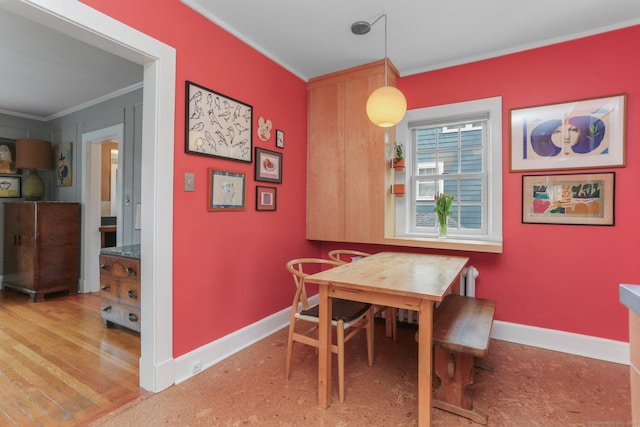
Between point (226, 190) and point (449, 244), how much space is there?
202 centimetres

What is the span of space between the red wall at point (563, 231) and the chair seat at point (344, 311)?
1.39 meters

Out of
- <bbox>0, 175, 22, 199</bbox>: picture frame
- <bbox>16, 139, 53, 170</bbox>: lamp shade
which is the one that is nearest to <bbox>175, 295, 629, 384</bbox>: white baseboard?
<bbox>16, 139, 53, 170</bbox>: lamp shade

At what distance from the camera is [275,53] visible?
2910mm

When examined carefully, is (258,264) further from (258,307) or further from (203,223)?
(203,223)

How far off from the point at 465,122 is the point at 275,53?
197 centimetres

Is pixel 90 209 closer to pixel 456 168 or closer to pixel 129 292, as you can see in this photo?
pixel 129 292

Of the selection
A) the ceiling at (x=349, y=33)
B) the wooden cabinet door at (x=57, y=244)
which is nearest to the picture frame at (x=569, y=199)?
the ceiling at (x=349, y=33)

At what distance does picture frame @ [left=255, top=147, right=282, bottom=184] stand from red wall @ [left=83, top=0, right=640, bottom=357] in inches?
2.9

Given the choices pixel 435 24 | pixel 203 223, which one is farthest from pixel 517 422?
pixel 435 24

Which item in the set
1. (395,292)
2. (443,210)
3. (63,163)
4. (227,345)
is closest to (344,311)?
(395,292)

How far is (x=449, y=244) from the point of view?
A: 2.81 m

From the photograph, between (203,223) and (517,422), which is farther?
(203,223)

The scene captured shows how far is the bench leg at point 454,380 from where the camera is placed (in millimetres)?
1779

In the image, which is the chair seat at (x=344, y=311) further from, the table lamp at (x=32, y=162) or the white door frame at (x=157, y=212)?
the table lamp at (x=32, y=162)
